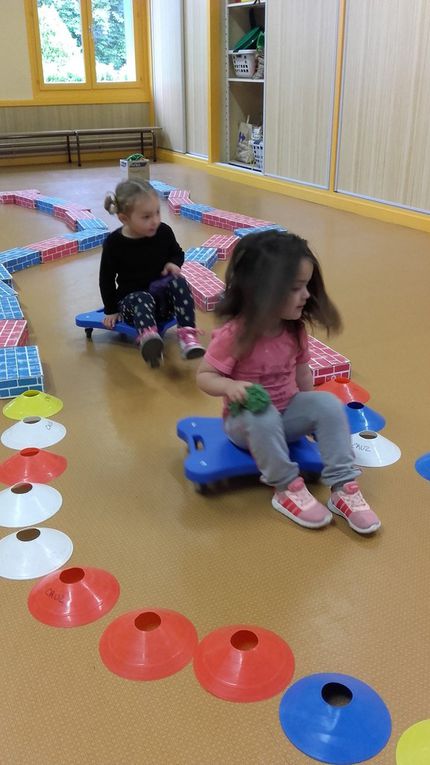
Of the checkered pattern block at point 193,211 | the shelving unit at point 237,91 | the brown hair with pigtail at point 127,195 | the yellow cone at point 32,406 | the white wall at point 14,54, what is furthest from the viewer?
the white wall at point 14,54

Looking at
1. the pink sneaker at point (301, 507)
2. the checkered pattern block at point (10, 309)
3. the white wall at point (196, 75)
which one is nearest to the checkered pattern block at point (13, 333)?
the checkered pattern block at point (10, 309)

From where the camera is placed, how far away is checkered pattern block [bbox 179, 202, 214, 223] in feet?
15.6

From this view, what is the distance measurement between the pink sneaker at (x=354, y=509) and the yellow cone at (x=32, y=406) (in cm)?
98

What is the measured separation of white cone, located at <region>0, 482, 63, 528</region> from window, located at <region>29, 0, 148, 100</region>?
742 centimetres

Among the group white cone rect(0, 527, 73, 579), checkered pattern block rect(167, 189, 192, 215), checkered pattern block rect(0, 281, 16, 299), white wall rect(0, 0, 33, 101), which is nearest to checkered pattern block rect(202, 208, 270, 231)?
checkered pattern block rect(167, 189, 192, 215)

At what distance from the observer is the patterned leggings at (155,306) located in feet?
7.97

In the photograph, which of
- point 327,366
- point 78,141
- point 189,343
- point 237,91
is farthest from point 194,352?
point 78,141

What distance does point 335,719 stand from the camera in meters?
1.07

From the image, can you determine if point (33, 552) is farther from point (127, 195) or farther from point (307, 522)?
point (127, 195)

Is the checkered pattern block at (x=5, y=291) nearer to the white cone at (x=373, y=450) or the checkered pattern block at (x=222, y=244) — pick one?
the checkered pattern block at (x=222, y=244)

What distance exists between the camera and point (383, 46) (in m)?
4.59

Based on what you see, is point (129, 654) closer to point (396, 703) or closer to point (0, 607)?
point (0, 607)

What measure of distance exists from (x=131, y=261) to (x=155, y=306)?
19 cm

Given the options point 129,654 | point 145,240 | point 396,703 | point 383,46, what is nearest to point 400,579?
point 396,703
